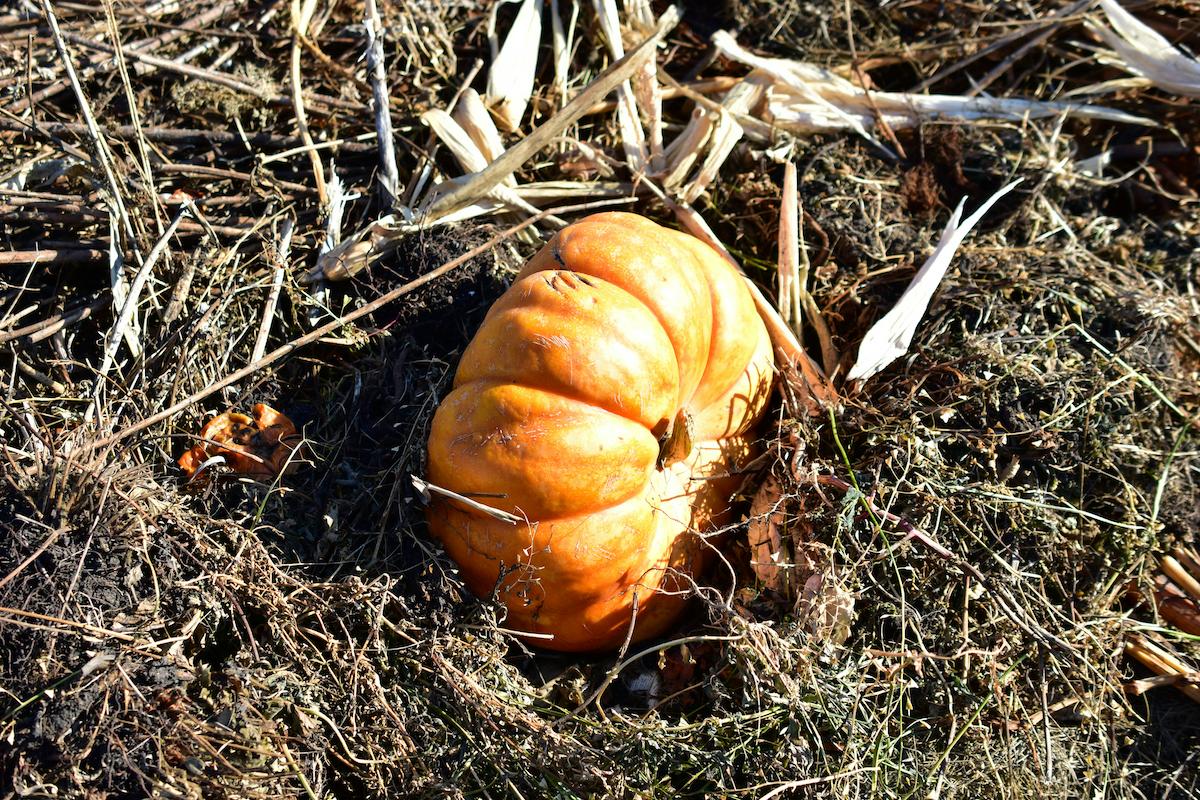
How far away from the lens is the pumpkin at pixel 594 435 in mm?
2699

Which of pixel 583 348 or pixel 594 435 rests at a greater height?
pixel 583 348

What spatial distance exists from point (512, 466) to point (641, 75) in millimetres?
2165

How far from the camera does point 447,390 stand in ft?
10.3

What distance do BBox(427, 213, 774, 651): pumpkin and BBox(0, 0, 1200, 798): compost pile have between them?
19 centimetres

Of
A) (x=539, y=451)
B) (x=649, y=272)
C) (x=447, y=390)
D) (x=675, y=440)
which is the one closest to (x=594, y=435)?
(x=539, y=451)

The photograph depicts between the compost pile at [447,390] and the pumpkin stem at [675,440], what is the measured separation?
33cm

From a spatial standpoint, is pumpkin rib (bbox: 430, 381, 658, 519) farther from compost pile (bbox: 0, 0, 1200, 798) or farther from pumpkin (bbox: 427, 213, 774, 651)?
compost pile (bbox: 0, 0, 1200, 798)

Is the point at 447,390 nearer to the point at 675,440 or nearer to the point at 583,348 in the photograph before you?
the point at 583,348

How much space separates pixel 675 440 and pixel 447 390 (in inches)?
33.0

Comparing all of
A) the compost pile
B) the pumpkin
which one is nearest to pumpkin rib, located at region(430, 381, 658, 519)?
the pumpkin

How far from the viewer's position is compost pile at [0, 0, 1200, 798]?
2.62 m

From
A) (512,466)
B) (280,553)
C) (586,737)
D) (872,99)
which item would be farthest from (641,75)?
(586,737)

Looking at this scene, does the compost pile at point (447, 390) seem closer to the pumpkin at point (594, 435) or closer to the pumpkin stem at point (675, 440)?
the pumpkin at point (594, 435)

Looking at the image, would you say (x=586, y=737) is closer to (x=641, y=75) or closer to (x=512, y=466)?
(x=512, y=466)
